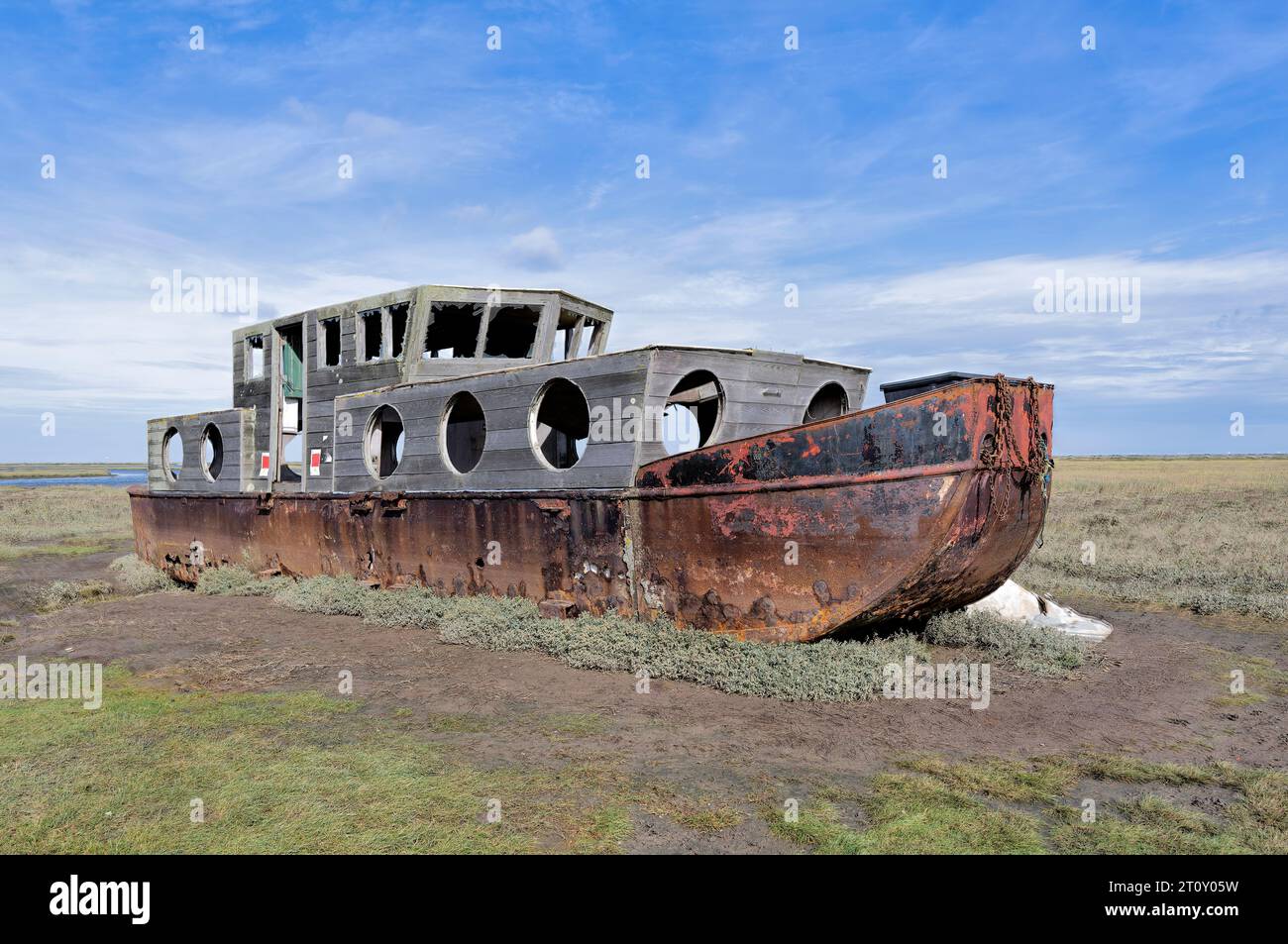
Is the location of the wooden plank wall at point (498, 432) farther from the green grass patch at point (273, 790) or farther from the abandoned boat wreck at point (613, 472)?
the green grass patch at point (273, 790)

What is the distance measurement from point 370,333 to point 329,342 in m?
0.90

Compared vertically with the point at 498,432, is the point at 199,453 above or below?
above

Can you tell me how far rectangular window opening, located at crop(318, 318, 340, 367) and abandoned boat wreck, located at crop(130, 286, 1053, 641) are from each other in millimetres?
66

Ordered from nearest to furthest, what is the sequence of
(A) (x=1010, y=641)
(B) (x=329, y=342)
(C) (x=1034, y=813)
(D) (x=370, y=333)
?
1. (C) (x=1034, y=813)
2. (A) (x=1010, y=641)
3. (D) (x=370, y=333)
4. (B) (x=329, y=342)

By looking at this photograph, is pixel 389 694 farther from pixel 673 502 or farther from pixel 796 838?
pixel 796 838

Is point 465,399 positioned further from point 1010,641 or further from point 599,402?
point 1010,641

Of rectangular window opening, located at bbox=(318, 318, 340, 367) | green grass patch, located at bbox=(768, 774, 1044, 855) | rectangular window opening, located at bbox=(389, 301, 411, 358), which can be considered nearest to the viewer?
green grass patch, located at bbox=(768, 774, 1044, 855)

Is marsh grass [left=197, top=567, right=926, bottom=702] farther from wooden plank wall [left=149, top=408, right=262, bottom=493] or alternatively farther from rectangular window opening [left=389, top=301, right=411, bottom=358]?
wooden plank wall [left=149, top=408, right=262, bottom=493]

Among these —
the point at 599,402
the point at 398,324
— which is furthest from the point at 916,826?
the point at 398,324

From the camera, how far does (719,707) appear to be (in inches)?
209

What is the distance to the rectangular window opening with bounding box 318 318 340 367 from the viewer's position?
1087 centimetres

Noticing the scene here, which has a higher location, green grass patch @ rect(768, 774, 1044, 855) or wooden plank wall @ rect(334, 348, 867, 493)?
wooden plank wall @ rect(334, 348, 867, 493)

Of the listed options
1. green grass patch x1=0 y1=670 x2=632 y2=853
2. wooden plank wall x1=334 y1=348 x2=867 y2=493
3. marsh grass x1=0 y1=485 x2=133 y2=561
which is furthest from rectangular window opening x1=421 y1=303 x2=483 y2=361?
marsh grass x1=0 y1=485 x2=133 y2=561

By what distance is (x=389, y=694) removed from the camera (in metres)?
5.75
